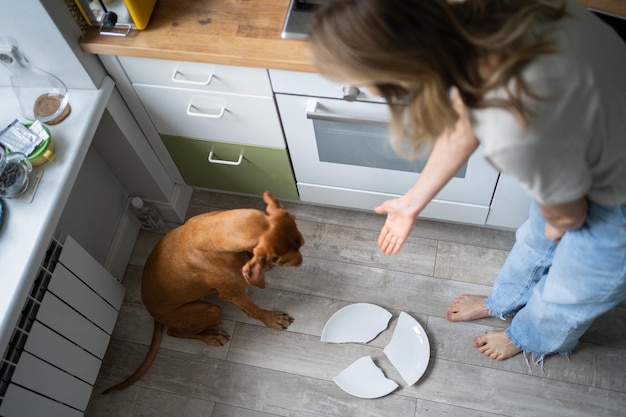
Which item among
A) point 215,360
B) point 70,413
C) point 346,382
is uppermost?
point 346,382

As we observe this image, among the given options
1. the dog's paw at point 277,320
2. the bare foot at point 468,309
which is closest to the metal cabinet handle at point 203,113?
the dog's paw at point 277,320

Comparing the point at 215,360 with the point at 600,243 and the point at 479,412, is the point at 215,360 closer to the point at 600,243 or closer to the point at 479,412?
the point at 479,412

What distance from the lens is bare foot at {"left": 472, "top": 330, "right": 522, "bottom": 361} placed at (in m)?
1.78

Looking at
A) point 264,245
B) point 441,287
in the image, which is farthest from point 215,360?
point 441,287

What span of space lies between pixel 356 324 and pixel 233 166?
69 centimetres

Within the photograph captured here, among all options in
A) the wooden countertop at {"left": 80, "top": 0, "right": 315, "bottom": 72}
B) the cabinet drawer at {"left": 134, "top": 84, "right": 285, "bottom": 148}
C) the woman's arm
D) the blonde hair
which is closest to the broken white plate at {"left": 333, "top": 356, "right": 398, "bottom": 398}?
the woman's arm

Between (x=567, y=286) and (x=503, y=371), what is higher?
(x=567, y=286)

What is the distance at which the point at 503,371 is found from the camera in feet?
5.92

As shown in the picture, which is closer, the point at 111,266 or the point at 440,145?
the point at 440,145

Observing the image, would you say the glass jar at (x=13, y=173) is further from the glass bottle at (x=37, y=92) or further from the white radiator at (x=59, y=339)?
the white radiator at (x=59, y=339)

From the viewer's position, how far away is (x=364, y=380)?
6.02 ft

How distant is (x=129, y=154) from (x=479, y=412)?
139 centimetres

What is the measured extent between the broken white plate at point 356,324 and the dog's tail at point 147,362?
562 millimetres

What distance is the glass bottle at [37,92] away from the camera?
1.53 meters
